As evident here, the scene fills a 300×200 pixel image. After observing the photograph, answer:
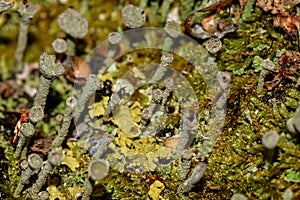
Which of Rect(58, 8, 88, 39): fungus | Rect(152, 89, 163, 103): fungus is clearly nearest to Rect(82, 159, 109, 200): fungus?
Rect(152, 89, 163, 103): fungus

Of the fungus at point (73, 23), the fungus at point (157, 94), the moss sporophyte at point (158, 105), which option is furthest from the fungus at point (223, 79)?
the fungus at point (73, 23)

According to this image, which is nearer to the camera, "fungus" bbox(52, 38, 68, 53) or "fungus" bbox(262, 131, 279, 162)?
"fungus" bbox(262, 131, 279, 162)

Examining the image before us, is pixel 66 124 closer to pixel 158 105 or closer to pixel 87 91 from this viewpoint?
pixel 87 91

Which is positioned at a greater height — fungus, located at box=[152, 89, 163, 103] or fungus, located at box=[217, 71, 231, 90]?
fungus, located at box=[217, 71, 231, 90]

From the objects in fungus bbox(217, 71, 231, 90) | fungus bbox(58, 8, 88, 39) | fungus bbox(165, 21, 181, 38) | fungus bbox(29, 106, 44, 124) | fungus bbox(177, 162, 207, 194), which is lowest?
fungus bbox(177, 162, 207, 194)

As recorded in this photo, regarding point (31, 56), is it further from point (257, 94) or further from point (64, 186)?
point (257, 94)

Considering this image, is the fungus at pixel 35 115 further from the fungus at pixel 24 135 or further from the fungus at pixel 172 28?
the fungus at pixel 172 28

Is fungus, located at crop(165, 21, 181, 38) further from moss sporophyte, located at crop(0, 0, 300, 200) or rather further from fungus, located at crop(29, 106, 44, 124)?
fungus, located at crop(29, 106, 44, 124)
